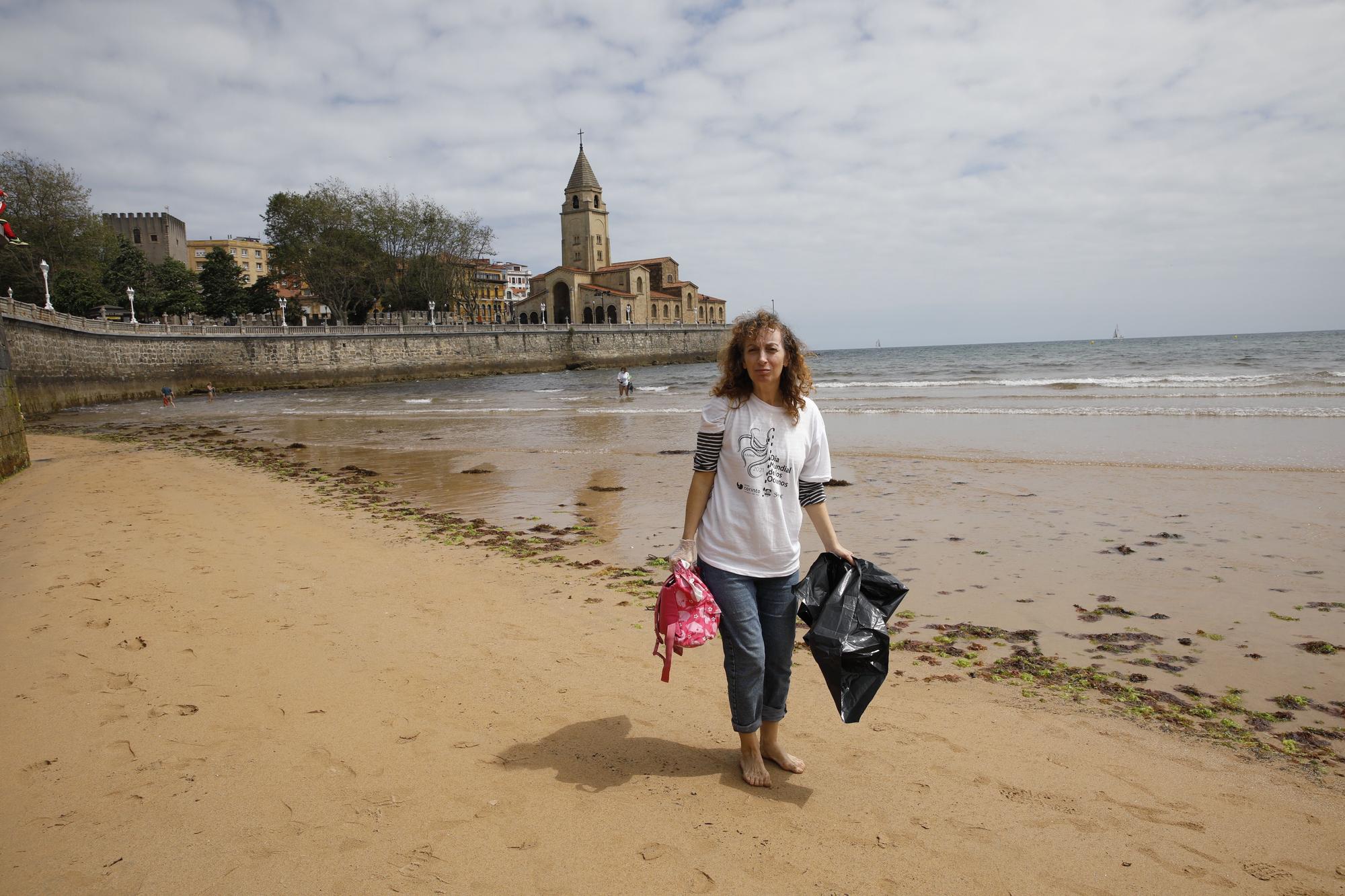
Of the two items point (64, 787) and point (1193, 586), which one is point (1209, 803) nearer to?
point (1193, 586)

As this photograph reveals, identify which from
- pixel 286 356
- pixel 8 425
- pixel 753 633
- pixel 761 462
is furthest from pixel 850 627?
pixel 286 356

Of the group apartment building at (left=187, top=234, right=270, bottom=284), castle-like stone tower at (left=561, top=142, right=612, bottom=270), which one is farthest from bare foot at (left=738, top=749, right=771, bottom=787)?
apartment building at (left=187, top=234, right=270, bottom=284)

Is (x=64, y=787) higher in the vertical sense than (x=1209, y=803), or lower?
higher

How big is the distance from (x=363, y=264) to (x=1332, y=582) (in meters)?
59.9

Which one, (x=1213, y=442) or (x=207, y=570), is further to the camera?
(x=1213, y=442)

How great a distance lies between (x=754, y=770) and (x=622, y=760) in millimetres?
565

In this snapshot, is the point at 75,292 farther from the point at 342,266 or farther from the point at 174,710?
the point at 174,710

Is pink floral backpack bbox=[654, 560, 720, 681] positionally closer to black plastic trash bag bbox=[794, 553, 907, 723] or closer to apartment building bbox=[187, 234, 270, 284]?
black plastic trash bag bbox=[794, 553, 907, 723]

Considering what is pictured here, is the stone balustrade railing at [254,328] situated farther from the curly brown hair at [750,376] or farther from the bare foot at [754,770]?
the bare foot at [754,770]

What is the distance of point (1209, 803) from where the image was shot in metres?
2.85

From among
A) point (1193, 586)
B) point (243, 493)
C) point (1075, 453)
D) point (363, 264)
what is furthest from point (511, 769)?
point (363, 264)

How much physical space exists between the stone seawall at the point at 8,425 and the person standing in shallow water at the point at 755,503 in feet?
39.0

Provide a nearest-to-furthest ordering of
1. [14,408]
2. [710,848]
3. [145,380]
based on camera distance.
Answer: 1. [710,848]
2. [14,408]
3. [145,380]

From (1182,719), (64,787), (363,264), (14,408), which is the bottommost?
(1182,719)
